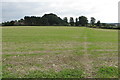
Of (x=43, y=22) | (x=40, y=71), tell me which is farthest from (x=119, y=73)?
(x=43, y=22)

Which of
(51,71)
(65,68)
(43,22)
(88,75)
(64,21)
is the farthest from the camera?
(64,21)

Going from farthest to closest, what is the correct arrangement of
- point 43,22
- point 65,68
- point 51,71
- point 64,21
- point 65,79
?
point 64,21 < point 43,22 < point 65,68 < point 51,71 < point 65,79

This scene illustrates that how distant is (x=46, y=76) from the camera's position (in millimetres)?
4660

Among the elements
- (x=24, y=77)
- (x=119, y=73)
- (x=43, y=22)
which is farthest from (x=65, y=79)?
(x=43, y=22)

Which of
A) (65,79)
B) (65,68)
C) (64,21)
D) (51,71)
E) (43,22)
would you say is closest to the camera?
(65,79)

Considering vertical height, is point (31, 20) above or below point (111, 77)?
above

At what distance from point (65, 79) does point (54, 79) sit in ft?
1.24

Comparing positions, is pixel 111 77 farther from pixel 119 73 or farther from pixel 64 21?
pixel 64 21

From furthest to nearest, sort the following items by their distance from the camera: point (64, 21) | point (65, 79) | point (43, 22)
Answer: point (64, 21), point (43, 22), point (65, 79)

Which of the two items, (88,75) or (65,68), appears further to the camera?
(65,68)

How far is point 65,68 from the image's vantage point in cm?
549

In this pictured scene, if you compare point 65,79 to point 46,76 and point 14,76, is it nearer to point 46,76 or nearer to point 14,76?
point 46,76

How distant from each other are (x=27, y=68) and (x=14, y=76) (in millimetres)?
860

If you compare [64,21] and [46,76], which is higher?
[64,21]
